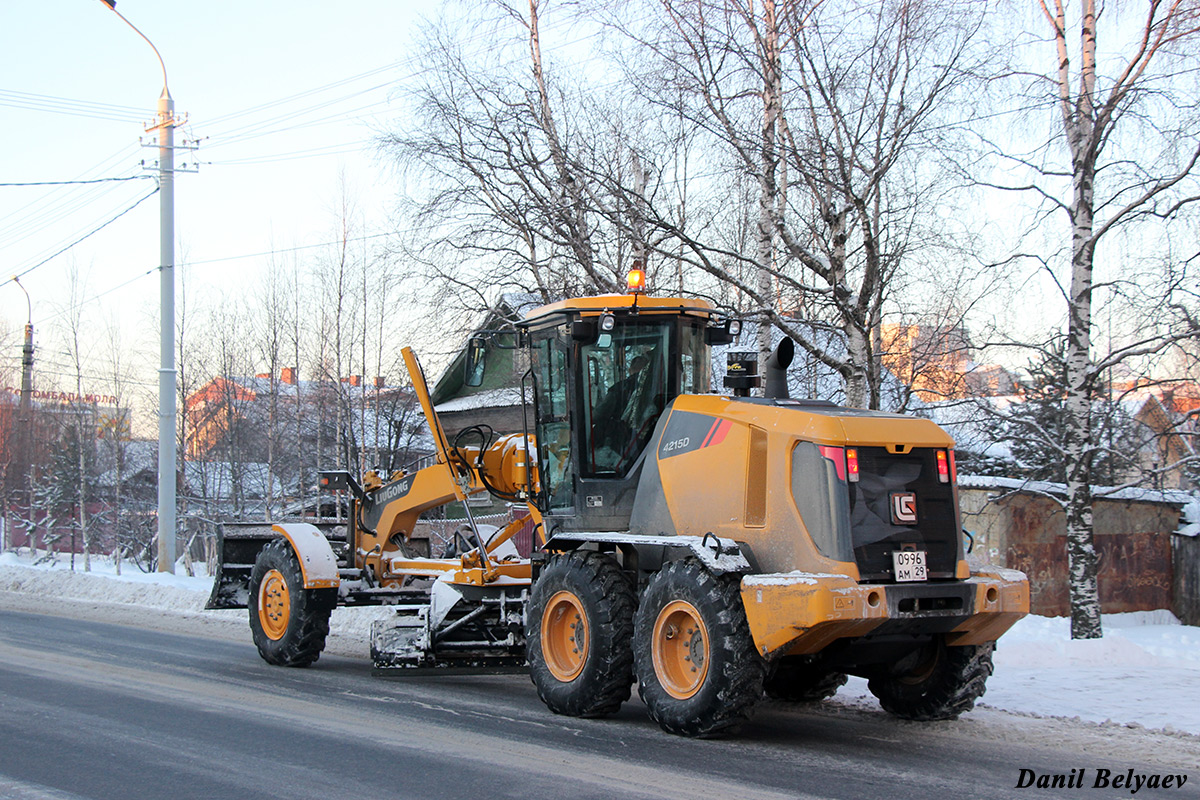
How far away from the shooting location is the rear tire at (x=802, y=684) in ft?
26.6

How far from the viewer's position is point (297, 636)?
33.0 ft

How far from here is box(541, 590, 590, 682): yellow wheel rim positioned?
309 inches

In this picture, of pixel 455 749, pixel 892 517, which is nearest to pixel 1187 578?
pixel 892 517

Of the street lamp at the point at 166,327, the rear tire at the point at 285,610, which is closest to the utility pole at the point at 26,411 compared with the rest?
the street lamp at the point at 166,327

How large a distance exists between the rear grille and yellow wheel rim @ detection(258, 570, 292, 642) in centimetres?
614

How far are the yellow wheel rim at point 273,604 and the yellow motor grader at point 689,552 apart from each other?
1.02ft

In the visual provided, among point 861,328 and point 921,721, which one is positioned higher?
point 861,328

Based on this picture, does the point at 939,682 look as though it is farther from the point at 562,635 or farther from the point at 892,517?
the point at 562,635

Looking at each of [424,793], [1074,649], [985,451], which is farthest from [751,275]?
[424,793]

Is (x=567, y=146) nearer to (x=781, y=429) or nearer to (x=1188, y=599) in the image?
Result: (x=781, y=429)

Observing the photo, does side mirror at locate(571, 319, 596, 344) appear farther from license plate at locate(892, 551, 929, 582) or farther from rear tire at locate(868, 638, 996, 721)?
rear tire at locate(868, 638, 996, 721)

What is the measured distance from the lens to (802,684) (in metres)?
8.24

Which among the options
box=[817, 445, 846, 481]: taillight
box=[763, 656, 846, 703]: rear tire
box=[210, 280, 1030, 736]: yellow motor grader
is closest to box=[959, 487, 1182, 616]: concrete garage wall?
box=[763, 656, 846, 703]: rear tire

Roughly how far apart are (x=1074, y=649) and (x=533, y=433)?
545cm
